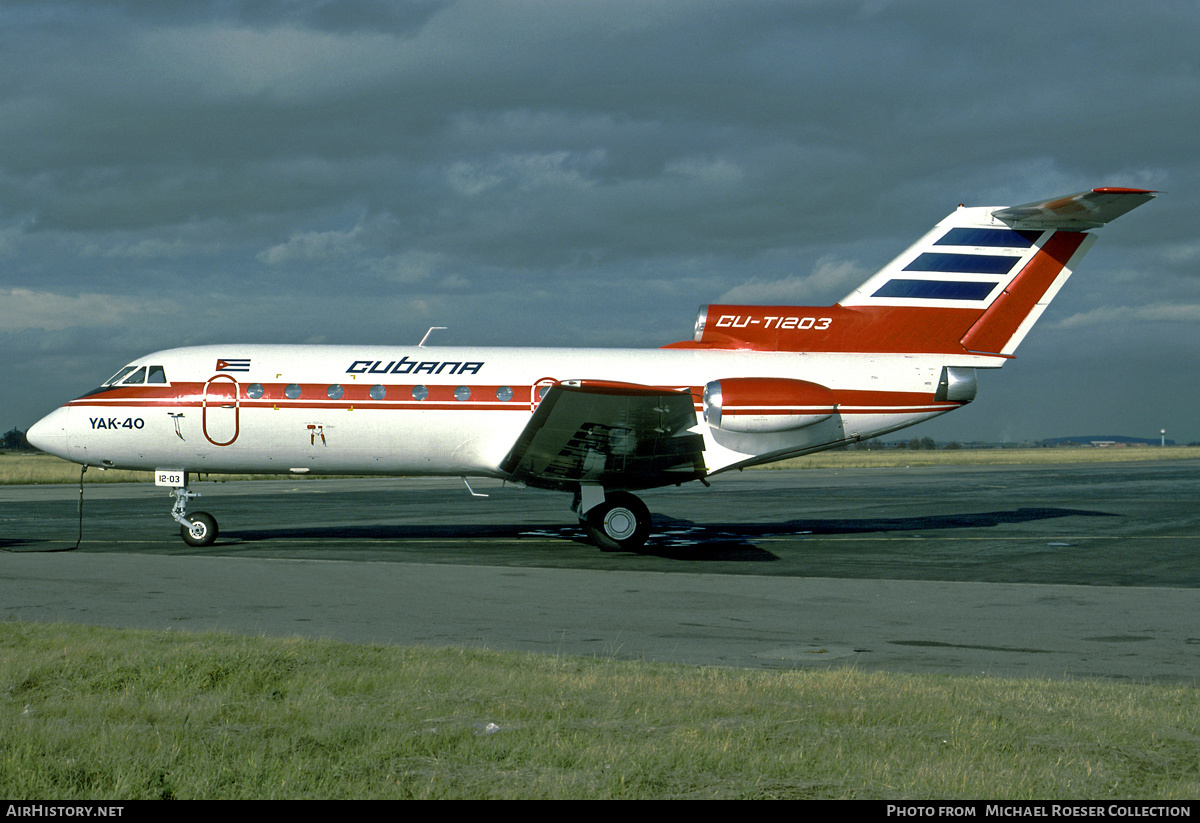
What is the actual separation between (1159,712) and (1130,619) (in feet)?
15.7

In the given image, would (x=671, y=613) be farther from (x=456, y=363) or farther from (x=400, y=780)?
(x=456, y=363)

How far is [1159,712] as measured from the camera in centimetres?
602

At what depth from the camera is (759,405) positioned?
1598 centimetres

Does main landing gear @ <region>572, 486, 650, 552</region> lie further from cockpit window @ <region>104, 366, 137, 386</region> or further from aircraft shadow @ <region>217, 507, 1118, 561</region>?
cockpit window @ <region>104, 366, 137, 386</region>

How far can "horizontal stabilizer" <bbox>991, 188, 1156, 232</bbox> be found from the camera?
1555cm

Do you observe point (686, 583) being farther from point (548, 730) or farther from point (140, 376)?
point (140, 376)

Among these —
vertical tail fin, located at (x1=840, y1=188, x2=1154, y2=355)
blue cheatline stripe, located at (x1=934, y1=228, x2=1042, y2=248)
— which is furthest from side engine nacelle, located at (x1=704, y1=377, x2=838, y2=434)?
blue cheatline stripe, located at (x1=934, y1=228, x2=1042, y2=248)

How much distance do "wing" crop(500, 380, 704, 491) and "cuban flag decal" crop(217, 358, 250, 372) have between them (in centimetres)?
494

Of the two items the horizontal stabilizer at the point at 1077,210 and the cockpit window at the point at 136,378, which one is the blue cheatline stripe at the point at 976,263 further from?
the cockpit window at the point at 136,378

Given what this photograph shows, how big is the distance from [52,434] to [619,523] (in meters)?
10.2

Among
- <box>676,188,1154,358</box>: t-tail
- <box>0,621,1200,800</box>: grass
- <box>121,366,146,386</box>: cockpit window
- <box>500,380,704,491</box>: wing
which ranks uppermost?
<box>676,188,1154,358</box>: t-tail

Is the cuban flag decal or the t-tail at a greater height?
the t-tail

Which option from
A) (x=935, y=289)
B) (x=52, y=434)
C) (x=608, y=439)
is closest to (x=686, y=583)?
(x=608, y=439)

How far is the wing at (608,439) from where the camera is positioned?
46.9 ft
